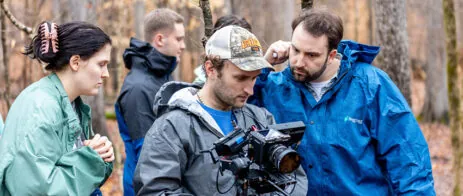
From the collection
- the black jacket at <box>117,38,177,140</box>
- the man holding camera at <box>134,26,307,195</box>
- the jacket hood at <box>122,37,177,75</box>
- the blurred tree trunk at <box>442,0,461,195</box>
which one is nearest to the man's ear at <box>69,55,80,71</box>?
the man holding camera at <box>134,26,307,195</box>

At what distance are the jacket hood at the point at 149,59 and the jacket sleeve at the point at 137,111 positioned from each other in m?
0.34

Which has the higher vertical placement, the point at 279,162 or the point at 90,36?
the point at 90,36

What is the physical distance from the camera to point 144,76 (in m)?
5.29

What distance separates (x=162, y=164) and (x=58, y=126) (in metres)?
0.63

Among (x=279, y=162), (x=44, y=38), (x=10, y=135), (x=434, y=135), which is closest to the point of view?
(x=279, y=162)

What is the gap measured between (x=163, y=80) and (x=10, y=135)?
256 cm

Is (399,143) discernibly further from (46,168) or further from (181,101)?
(46,168)

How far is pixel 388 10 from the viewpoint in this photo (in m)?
6.06

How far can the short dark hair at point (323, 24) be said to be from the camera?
386 cm

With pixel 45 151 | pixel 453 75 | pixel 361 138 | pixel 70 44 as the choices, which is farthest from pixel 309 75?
pixel 453 75

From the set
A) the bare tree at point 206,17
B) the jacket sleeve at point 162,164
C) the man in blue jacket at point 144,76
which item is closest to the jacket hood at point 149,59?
the man in blue jacket at point 144,76

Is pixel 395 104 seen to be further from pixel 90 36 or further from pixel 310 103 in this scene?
pixel 90 36

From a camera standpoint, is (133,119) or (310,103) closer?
(310,103)

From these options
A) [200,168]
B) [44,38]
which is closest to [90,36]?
[44,38]
